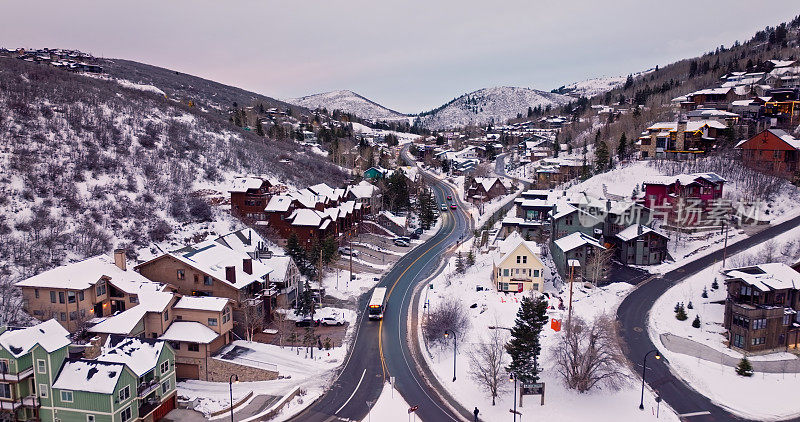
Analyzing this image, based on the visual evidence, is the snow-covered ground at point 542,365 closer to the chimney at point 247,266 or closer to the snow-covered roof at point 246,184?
the chimney at point 247,266

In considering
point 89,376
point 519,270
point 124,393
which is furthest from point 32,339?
point 519,270

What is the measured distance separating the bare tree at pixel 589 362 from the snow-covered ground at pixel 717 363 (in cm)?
720

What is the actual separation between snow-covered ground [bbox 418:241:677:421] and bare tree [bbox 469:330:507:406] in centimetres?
51

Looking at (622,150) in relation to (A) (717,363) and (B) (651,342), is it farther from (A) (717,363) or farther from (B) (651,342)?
(A) (717,363)

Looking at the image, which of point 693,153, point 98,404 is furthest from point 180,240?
point 693,153

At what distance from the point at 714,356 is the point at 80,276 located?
57.0 metres

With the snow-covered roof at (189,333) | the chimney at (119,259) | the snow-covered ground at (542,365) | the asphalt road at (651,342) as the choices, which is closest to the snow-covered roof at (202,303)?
the snow-covered roof at (189,333)

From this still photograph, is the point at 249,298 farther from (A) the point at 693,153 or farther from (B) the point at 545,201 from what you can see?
(A) the point at 693,153

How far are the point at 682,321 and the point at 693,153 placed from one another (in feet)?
157

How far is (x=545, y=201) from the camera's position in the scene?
77.4 metres

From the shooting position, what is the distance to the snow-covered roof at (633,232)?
212 ft

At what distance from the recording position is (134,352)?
3622 centimetres

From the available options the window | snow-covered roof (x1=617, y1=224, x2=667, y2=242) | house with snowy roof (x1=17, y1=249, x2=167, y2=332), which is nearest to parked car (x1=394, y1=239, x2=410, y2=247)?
snow-covered roof (x1=617, y1=224, x2=667, y2=242)

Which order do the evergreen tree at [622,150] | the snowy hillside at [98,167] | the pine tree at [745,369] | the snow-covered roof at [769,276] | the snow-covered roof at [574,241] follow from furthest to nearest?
1. the evergreen tree at [622,150]
2. the snow-covered roof at [574,241]
3. the snowy hillside at [98,167]
4. the snow-covered roof at [769,276]
5. the pine tree at [745,369]
